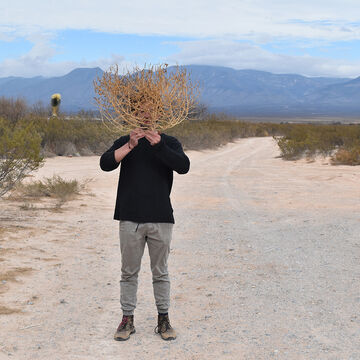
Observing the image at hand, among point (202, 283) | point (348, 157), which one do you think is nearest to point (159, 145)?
point (202, 283)

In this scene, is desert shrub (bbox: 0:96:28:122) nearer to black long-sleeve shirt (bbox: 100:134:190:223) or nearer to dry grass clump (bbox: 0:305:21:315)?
dry grass clump (bbox: 0:305:21:315)

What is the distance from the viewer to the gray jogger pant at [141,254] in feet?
13.9

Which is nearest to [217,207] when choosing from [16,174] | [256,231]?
[256,231]

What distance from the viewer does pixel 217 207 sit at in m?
11.1

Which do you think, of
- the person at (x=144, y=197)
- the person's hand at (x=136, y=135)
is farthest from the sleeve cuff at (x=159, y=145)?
the person's hand at (x=136, y=135)

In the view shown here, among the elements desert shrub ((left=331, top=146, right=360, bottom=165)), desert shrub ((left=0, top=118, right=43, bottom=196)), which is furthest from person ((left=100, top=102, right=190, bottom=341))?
desert shrub ((left=331, top=146, right=360, bottom=165))

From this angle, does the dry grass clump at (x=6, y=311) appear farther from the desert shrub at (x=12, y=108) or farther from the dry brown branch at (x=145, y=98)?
the desert shrub at (x=12, y=108)

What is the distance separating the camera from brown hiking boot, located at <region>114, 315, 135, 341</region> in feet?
14.2

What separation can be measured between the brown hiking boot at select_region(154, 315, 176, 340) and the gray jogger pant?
0.22ft

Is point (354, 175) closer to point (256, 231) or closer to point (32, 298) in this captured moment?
point (256, 231)

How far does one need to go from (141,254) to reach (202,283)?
178 centimetres

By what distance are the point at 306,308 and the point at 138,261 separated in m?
1.77

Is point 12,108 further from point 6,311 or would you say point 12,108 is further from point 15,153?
point 6,311

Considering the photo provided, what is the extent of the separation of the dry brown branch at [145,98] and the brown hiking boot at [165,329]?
152 centimetres
